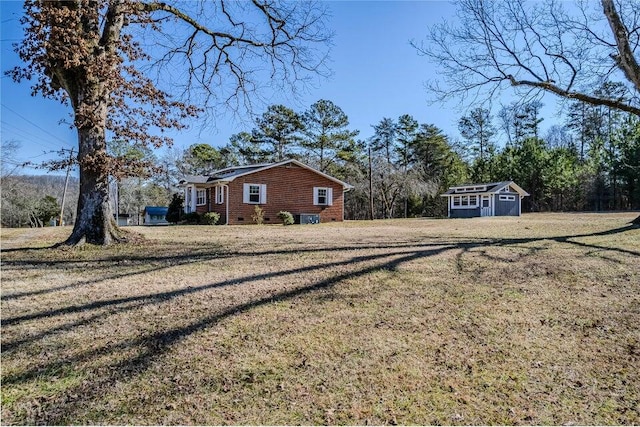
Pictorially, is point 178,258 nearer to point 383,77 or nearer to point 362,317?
point 362,317

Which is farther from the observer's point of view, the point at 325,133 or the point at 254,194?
the point at 325,133

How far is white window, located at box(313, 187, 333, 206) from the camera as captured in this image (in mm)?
22844

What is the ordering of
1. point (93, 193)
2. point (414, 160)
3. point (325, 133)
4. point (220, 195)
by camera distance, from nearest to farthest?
1. point (93, 193)
2. point (220, 195)
3. point (325, 133)
4. point (414, 160)

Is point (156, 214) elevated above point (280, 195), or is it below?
below

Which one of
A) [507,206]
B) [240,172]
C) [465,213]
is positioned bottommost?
[465,213]

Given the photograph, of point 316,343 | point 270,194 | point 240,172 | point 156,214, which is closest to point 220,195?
point 240,172

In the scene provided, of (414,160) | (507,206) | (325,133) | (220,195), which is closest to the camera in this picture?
(220,195)

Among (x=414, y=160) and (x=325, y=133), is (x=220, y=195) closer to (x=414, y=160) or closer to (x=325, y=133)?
(x=325, y=133)

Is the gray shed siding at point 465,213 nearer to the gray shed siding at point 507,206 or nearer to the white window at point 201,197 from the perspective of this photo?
the gray shed siding at point 507,206

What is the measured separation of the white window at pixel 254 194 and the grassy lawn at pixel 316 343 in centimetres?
→ 1447

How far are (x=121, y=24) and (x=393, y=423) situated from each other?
363 inches

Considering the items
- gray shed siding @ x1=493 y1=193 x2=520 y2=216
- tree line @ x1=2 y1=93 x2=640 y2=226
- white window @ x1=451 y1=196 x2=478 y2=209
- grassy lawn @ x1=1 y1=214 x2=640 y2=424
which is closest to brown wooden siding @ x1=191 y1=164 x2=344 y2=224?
tree line @ x1=2 y1=93 x2=640 y2=226

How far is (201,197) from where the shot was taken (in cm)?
2345

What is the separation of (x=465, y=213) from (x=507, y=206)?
3390 millimetres
